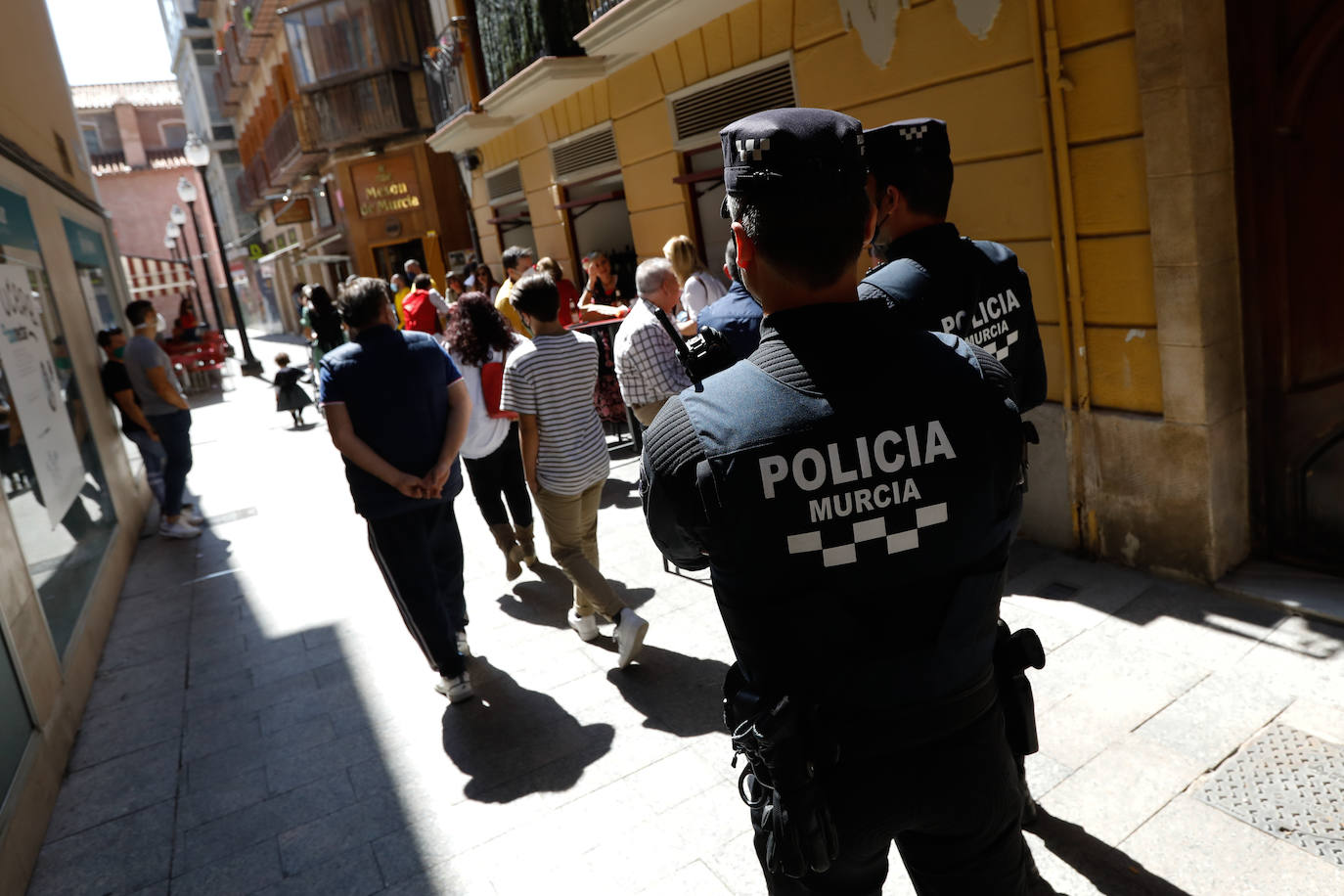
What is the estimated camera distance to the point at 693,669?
4234 mm

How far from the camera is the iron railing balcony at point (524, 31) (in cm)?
923

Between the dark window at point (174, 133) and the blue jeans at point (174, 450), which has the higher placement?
the dark window at point (174, 133)

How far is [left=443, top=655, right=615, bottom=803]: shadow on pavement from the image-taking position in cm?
355

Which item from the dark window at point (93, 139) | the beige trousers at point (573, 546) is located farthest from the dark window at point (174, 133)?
the beige trousers at point (573, 546)

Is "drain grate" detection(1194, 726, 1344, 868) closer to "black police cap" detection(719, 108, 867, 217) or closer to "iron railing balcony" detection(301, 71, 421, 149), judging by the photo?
"black police cap" detection(719, 108, 867, 217)

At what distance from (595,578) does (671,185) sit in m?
5.22

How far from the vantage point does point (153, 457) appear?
848 centimetres

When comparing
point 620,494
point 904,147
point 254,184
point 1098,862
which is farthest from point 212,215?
point 1098,862

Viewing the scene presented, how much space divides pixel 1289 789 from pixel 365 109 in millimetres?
21584

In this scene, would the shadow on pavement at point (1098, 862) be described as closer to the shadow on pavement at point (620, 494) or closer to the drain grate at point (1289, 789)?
the drain grate at point (1289, 789)

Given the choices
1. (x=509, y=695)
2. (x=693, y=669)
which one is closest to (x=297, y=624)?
(x=509, y=695)

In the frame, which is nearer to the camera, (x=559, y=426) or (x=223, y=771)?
(x=223, y=771)

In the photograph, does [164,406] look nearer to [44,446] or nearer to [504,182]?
[44,446]

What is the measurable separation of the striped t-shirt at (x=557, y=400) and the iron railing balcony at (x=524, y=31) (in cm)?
593
